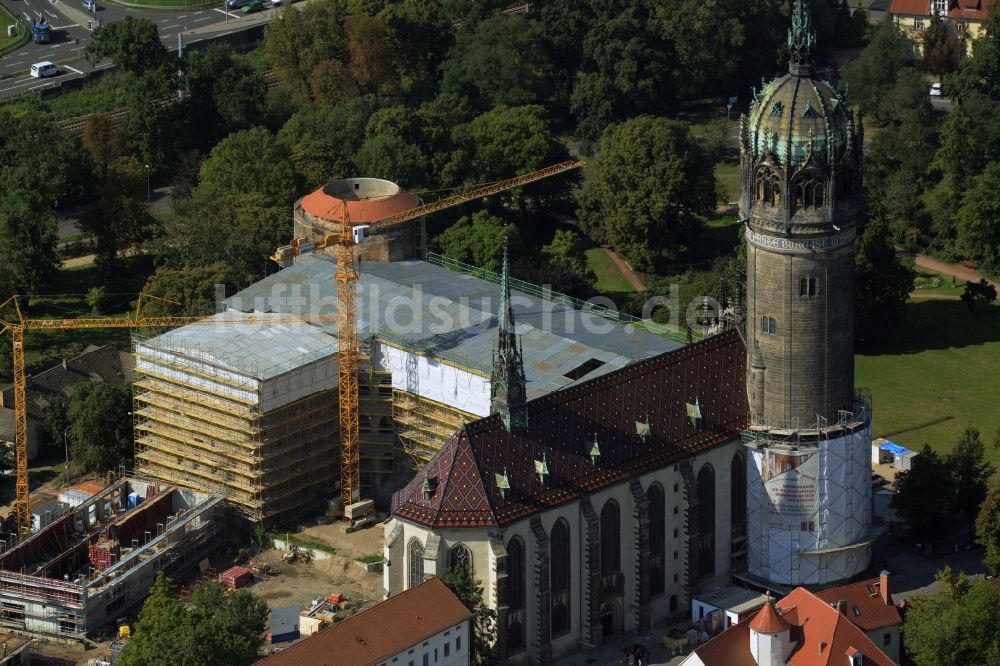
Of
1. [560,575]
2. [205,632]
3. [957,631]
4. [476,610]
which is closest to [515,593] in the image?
[476,610]

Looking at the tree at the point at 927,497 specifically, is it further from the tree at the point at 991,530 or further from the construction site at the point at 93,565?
the construction site at the point at 93,565

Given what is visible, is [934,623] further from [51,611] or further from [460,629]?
[51,611]

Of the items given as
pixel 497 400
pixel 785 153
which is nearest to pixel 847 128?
pixel 785 153

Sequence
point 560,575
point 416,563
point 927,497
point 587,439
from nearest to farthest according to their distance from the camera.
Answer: point 416,563
point 560,575
point 587,439
point 927,497

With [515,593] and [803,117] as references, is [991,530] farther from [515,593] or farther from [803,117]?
[515,593]

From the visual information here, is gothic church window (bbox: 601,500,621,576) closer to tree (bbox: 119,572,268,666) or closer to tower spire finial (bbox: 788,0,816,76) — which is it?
tree (bbox: 119,572,268,666)

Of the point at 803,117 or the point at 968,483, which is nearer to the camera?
the point at 803,117
